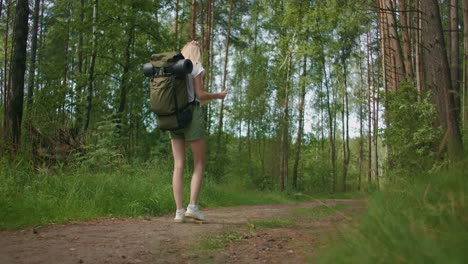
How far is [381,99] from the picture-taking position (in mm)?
10484

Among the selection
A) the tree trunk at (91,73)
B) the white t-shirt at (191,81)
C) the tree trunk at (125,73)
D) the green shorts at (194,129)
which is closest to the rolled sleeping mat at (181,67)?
the white t-shirt at (191,81)

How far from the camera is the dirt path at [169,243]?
9.01 ft

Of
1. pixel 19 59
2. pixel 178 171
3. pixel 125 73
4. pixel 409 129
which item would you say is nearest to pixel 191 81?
pixel 178 171

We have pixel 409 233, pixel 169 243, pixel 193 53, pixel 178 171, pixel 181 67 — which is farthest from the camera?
pixel 193 53

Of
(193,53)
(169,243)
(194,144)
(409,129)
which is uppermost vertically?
(193,53)

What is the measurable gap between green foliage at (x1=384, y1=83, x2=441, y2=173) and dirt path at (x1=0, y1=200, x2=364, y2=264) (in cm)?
457

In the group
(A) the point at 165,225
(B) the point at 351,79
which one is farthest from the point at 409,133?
(B) the point at 351,79

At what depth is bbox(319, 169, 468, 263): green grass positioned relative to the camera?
1.51 metres

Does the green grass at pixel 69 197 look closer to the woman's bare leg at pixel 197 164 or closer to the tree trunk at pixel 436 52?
the woman's bare leg at pixel 197 164

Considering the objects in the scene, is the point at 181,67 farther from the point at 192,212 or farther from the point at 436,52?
the point at 436,52

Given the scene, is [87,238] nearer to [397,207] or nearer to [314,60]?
[397,207]

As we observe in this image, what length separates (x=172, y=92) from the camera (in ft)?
15.4

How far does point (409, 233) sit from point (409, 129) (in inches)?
289

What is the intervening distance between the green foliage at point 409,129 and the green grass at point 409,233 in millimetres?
5169
